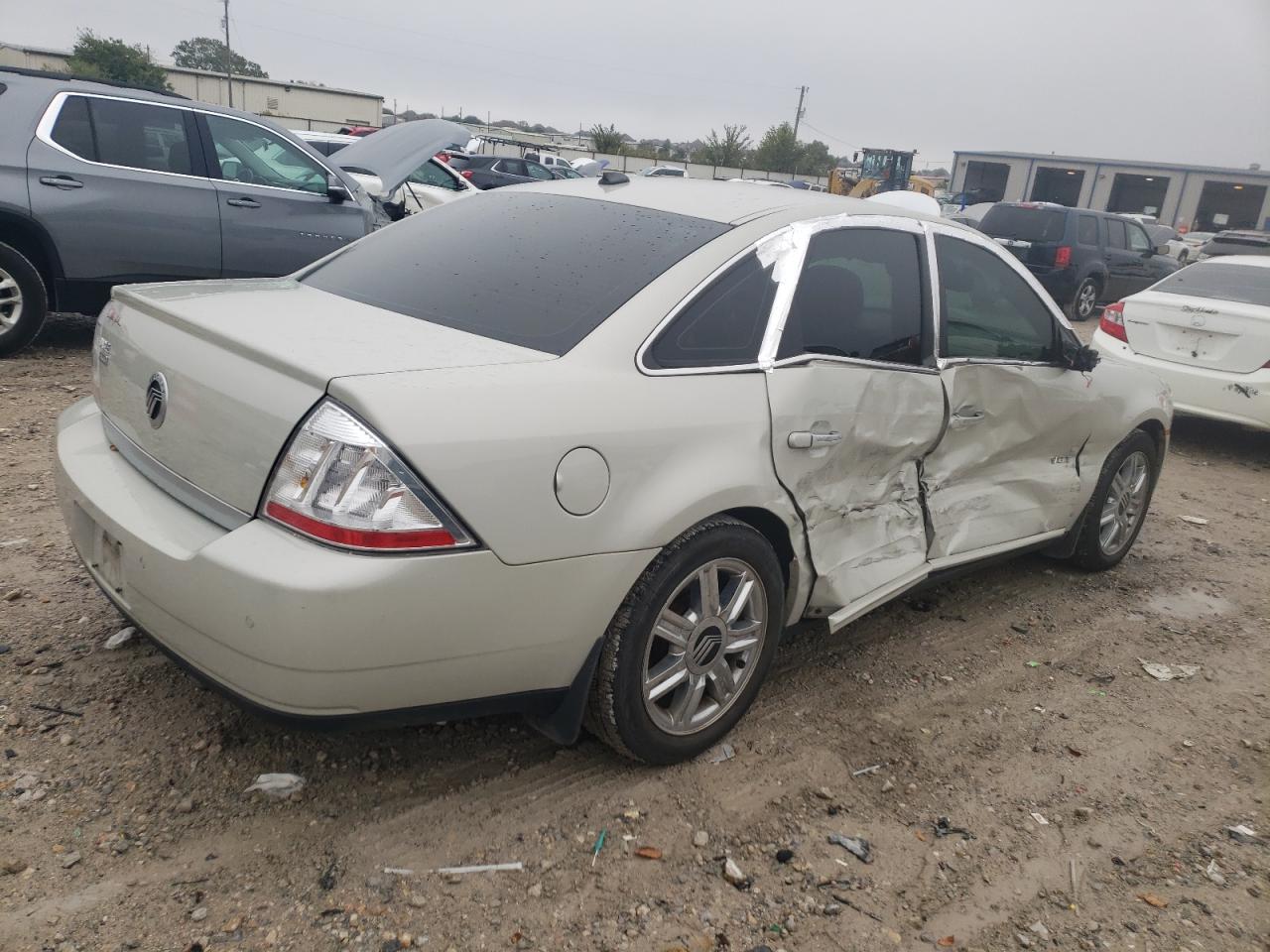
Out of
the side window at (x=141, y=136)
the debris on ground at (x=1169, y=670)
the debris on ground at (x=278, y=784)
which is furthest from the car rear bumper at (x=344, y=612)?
the side window at (x=141, y=136)

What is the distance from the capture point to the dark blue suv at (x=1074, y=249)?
1426 centimetres

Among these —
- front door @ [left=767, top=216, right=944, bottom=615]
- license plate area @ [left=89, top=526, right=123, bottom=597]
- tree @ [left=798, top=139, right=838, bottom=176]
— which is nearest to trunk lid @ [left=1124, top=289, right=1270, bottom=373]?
front door @ [left=767, top=216, right=944, bottom=615]

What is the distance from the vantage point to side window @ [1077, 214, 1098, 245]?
1443cm

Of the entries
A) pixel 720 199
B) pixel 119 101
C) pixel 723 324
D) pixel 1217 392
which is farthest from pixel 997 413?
pixel 119 101

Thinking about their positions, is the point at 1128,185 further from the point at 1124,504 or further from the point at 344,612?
the point at 344,612

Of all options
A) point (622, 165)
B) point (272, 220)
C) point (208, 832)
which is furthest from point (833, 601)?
point (622, 165)

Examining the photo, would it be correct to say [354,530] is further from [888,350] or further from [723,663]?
[888,350]

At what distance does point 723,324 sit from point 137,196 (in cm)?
527

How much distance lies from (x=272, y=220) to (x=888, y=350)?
17.7ft

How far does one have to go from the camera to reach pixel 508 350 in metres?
2.53

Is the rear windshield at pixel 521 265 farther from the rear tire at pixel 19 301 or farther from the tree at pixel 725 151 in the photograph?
the tree at pixel 725 151

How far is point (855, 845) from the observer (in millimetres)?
2656

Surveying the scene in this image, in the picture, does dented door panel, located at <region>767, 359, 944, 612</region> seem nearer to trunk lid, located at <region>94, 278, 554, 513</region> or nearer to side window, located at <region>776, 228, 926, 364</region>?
side window, located at <region>776, 228, 926, 364</region>

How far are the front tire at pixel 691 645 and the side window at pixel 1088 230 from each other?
13.5 meters
